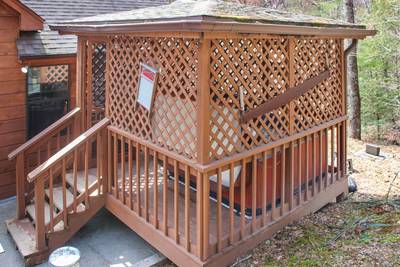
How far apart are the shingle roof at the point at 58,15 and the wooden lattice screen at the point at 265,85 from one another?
11.0ft

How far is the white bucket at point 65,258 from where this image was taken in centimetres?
369

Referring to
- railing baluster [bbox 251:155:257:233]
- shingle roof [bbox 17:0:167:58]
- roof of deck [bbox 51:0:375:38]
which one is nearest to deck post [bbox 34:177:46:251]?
roof of deck [bbox 51:0:375:38]

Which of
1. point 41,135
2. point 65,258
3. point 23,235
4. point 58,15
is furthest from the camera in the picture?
point 58,15

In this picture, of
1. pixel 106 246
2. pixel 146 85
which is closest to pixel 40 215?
pixel 106 246

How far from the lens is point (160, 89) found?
14.2 ft

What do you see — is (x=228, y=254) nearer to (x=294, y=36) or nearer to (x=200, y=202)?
(x=200, y=202)

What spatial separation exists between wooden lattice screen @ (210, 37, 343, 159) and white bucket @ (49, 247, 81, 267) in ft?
5.38

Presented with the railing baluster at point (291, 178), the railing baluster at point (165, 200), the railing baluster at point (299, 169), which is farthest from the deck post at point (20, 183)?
the railing baluster at point (299, 169)

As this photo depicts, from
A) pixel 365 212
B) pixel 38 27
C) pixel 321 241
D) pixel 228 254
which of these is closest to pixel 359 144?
pixel 365 212

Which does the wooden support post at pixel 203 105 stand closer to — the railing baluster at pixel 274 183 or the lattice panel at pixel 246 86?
the lattice panel at pixel 246 86

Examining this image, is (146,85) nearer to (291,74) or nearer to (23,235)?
(291,74)

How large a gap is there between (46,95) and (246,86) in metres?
4.13

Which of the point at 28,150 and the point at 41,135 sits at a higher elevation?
the point at 41,135

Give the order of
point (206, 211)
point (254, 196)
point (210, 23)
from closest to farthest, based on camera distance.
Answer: point (210, 23) → point (206, 211) → point (254, 196)
